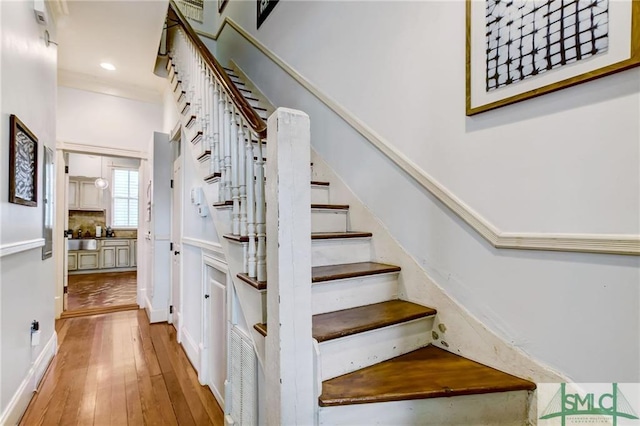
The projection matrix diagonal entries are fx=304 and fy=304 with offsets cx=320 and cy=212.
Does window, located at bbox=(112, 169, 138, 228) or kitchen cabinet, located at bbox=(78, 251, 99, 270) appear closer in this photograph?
kitchen cabinet, located at bbox=(78, 251, 99, 270)

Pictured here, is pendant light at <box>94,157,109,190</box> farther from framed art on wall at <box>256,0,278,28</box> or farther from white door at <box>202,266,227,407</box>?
white door at <box>202,266,227,407</box>

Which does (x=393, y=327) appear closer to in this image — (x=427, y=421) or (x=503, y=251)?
(x=427, y=421)

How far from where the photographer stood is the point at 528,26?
116 cm

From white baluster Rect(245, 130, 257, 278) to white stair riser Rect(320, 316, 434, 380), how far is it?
46 centimetres

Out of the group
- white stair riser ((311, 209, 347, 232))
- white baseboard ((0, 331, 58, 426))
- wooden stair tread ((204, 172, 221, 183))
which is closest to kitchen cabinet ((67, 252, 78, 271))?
white baseboard ((0, 331, 58, 426))

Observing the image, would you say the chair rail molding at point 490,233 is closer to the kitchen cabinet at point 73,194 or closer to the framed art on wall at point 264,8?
the framed art on wall at point 264,8

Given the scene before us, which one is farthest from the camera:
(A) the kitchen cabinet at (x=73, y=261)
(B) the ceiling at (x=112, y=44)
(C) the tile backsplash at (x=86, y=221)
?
(C) the tile backsplash at (x=86, y=221)

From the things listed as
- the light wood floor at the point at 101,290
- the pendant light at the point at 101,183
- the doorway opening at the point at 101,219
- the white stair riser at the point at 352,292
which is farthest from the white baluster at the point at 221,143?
the pendant light at the point at 101,183

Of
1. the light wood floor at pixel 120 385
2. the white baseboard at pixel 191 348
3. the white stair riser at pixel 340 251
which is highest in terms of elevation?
the white stair riser at pixel 340 251

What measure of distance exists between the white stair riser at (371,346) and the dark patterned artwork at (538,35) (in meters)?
1.12

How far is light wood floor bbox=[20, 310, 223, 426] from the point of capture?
1.88m

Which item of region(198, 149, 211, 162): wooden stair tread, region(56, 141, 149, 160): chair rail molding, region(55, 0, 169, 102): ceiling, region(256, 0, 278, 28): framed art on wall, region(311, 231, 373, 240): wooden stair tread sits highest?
region(256, 0, 278, 28): framed art on wall

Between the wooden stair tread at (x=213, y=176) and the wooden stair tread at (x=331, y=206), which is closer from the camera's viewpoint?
the wooden stair tread at (x=213, y=176)

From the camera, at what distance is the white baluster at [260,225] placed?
4.24 feet
